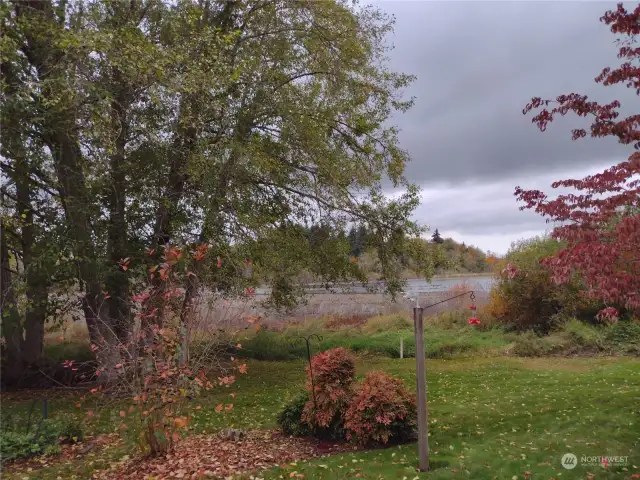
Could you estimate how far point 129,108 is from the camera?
8.78 metres

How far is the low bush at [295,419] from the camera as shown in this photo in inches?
271

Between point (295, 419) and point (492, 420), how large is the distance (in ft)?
9.11

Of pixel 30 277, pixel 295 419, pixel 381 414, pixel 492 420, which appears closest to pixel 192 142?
pixel 30 277

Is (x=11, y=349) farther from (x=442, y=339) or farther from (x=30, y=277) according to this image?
(x=442, y=339)

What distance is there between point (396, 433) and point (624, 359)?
30.8 feet

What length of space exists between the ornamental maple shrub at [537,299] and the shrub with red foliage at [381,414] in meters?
11.0

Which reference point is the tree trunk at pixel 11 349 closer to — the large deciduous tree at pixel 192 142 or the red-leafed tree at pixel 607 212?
the large deciduous tree at pixel 192 142

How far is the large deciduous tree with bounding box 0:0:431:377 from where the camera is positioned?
26.3 ft

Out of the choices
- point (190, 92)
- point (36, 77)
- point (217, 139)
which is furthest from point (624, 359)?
point (36, 77)

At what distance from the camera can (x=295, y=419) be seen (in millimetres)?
7051

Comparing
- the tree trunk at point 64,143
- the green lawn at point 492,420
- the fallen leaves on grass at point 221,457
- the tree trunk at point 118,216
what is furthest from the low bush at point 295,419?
the tree trunk at point 118,216

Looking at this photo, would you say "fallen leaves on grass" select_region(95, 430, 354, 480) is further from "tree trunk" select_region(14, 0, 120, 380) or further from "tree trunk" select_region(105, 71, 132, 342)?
"tree trunk" select_region(105, 71, 132, 342)

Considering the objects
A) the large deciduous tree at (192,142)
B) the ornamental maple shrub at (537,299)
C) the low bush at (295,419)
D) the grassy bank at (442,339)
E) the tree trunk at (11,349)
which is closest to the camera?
the low bush at (295,419)

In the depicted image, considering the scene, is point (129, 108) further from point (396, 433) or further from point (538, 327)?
point (538, 327)
